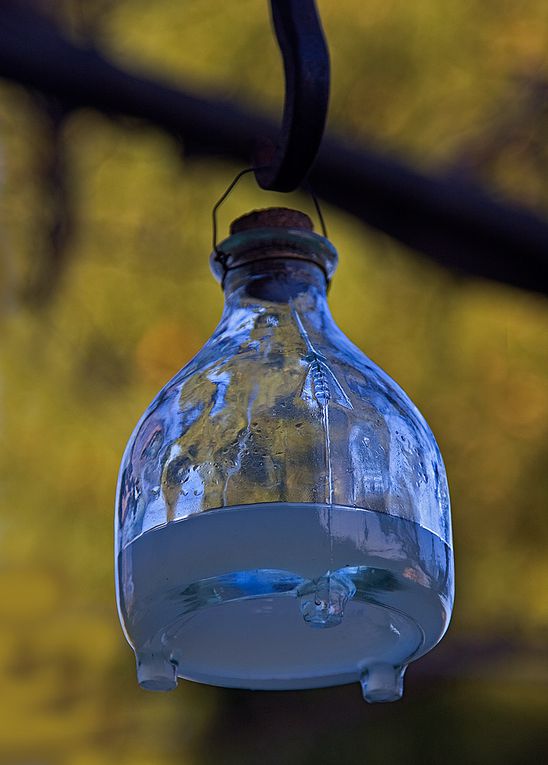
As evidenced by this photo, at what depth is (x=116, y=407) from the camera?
116 inches

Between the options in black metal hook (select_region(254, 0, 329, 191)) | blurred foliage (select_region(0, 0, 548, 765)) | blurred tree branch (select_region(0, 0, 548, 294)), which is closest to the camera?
black metal hook (select_region(254, 0, 329, 191))

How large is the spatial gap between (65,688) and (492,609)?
0.93m

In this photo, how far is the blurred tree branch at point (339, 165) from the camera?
1.24m

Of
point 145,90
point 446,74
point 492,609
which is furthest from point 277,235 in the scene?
point 492,609

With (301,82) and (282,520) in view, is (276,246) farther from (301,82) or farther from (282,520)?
(282,520)

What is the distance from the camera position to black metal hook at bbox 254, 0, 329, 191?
78 centimetres

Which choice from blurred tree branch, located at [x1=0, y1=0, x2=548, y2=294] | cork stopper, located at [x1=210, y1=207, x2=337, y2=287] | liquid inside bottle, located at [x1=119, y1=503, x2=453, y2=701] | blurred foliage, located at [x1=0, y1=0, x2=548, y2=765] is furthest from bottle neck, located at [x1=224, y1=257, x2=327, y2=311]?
blurred foliage, located at [x1=0, y1=0, x2=548, y2=765]

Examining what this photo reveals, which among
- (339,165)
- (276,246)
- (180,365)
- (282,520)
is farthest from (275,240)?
(180,365)

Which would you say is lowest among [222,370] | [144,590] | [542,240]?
[144,590]

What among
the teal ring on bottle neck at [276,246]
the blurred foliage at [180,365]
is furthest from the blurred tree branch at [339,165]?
the blurred foliage at [180,365]

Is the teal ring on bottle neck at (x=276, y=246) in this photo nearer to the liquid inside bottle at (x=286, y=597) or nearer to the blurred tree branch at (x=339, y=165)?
the liquid inside bottle at (x=286, y=597)

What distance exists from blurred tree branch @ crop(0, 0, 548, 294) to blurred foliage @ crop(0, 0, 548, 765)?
1392mm

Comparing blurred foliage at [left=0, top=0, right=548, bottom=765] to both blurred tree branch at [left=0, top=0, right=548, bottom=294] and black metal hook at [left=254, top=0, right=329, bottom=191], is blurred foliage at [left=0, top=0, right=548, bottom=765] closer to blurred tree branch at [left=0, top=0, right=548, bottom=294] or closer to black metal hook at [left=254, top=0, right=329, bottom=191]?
blurred tree branch at [left=0, top=0, right=548, bottom=294]

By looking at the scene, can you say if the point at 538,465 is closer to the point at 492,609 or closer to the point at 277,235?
the point at 492,609
